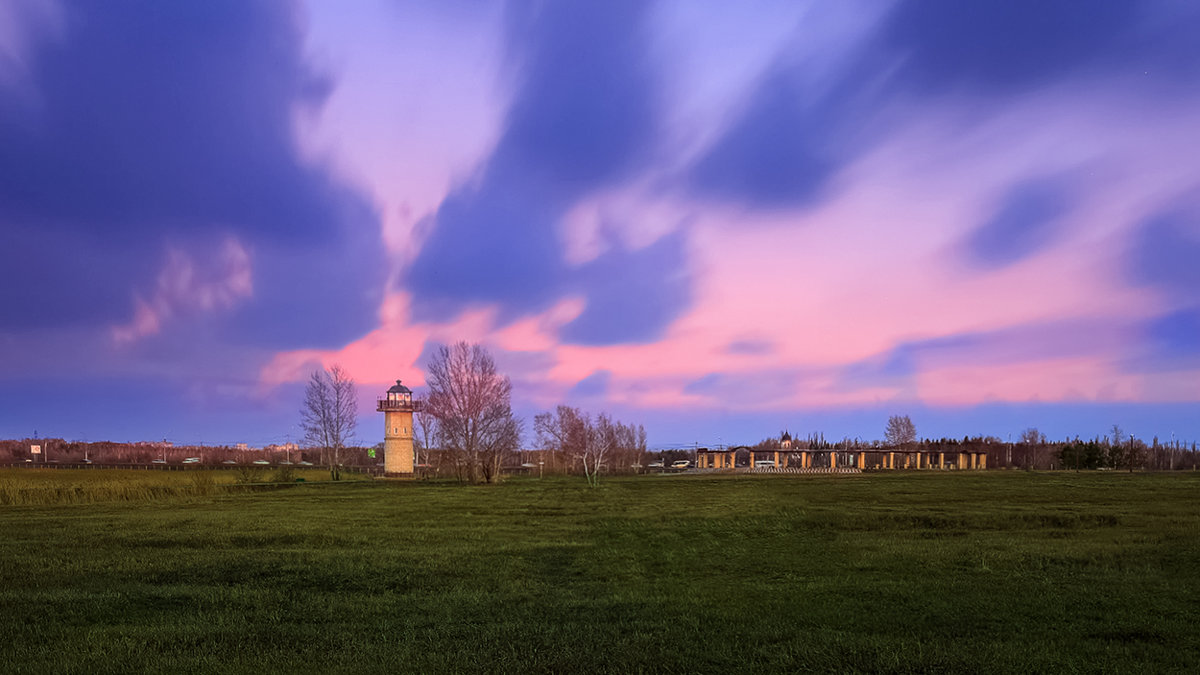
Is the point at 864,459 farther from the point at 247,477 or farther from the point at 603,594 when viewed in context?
the point at 603,594

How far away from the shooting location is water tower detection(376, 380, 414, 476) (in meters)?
80.6

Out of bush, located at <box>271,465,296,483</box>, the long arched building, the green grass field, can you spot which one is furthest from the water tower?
the long arched building

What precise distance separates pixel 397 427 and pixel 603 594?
229 ft

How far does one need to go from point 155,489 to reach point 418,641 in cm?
4352

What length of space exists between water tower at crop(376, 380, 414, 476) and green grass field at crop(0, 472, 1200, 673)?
1988 inches

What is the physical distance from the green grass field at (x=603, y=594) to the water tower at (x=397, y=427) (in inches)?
1988

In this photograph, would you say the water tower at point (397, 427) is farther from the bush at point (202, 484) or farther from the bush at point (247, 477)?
the bush at point (202, 484)

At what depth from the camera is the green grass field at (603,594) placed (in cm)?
1030

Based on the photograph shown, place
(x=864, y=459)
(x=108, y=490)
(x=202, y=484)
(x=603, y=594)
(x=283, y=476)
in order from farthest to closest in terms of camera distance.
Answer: (x=864, y=459) < (x=283, y=476) < (x=202, y=484) < (x=108, y=490) < (x=603, y=594)

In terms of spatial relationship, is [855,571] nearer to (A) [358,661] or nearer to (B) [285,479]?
(A) [358,661]

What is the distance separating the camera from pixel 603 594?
1492 centimetres

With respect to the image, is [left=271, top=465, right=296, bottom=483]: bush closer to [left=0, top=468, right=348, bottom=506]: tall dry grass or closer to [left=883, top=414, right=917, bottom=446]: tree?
[left=0, top=468, right=348, bottom=506]: tall dry grass

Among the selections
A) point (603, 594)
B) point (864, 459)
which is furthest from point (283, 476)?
point (864, 459)

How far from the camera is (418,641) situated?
1118cm
